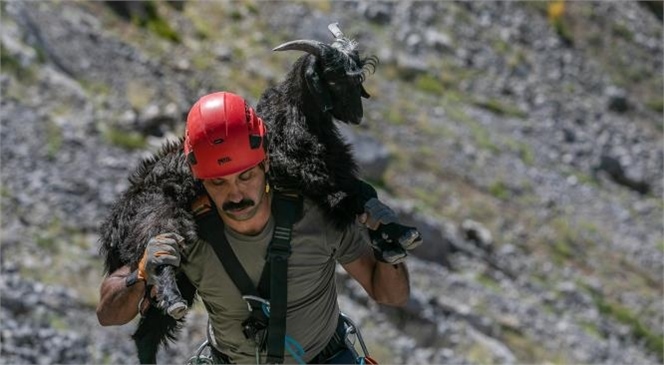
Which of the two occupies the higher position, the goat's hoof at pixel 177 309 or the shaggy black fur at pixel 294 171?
the shaggy black fur at pixel 294 171

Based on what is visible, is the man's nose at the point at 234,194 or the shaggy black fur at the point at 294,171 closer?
the man's nose at the point at 234,194

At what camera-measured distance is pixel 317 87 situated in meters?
4.25

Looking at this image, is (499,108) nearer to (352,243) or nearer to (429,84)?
(429,84)

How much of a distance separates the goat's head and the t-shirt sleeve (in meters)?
0.42

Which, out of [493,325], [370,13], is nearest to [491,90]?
[370,13]

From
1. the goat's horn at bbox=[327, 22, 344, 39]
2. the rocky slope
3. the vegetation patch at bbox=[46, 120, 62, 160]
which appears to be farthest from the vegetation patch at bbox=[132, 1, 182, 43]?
the goat's horn at bbox=[327, 22, 344, 39]

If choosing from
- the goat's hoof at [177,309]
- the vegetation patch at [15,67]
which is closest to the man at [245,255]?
the goat's hoof at [177,309]

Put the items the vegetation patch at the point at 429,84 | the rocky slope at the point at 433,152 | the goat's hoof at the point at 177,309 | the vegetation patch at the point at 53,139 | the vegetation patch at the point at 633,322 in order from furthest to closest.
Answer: the vegetation patch at the point at 429,84, the vegetation patch at the point at 633,322, the vegetation patch at the point at 53,139, the rocky slope at the point at 433,152, the goat's hoof at the point at 177,309

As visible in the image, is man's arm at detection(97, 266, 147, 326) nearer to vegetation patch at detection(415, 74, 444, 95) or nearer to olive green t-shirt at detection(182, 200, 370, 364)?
olive green t-shirt at detection(182, 200, 370, 364)

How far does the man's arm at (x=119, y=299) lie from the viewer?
387cm

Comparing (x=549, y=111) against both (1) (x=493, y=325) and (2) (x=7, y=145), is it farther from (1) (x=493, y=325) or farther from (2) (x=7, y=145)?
(2) (x=7, y=145)

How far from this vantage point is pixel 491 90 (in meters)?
25.4

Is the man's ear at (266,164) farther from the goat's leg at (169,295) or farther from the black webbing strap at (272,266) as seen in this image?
the goat's leg at (169,295)

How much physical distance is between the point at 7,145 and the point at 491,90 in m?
14.8
